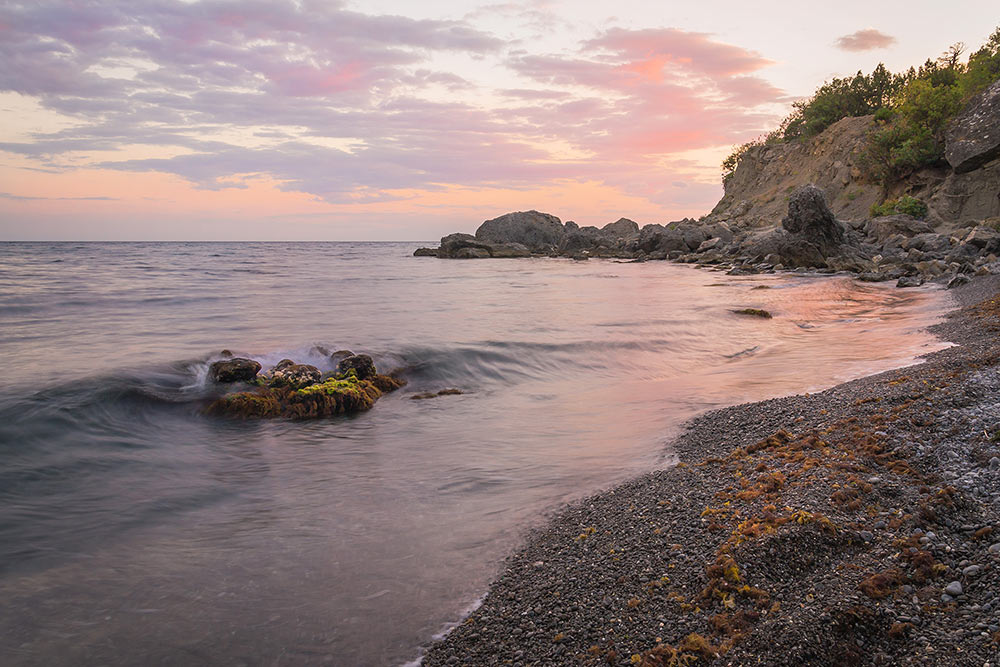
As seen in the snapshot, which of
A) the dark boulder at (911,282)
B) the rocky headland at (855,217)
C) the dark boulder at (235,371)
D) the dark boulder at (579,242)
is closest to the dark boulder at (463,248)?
the dark boulder at (579,242)

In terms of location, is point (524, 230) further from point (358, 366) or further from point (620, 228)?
point (358, 366)

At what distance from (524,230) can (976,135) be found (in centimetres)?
4018

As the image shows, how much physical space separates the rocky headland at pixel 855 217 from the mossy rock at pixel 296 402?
15.7m

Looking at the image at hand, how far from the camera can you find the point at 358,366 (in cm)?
809

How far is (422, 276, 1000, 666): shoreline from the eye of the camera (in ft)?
6.84

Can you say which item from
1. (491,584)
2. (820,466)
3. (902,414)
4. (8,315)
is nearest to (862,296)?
(902,414)

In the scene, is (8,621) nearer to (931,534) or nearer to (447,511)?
(447,511)

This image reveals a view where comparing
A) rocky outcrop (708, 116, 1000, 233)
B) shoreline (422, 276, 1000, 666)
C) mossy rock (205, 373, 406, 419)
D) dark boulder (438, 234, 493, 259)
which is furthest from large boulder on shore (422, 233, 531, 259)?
shoreline (422, 276, 1000, 666)

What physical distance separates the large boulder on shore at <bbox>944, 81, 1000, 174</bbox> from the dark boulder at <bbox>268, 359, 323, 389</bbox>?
29147 millimetres

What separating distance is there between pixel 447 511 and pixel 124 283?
2472cm

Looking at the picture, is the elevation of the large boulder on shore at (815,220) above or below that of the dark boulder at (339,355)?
above

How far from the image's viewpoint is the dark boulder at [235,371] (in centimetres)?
776

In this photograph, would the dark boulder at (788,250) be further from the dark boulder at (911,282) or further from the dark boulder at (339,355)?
the dark boulder at (339,355)

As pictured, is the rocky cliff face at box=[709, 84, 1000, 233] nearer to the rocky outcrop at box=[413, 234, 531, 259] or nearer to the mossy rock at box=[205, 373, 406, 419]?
the rocky outcrop at box=[413, 234, 531, 259]
